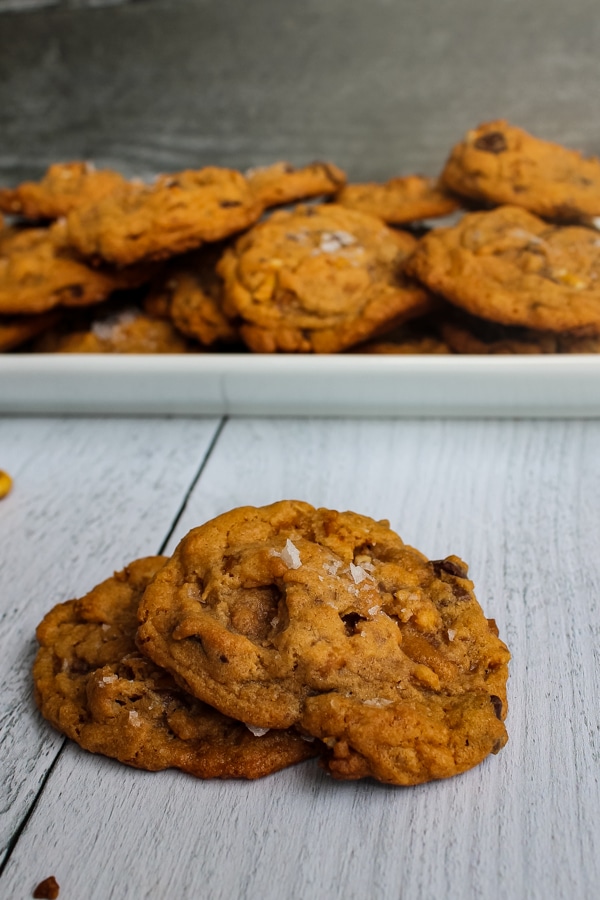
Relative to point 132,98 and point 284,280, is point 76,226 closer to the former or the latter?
point 284,280

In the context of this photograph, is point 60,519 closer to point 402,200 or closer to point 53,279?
point 53,279

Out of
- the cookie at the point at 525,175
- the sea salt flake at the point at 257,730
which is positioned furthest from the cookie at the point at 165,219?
the sea salt flake at the point at 257,730

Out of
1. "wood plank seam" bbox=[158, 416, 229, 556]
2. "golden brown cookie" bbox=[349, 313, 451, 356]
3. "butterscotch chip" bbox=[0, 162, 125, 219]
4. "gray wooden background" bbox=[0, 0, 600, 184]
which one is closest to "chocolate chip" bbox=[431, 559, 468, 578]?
"wood plank seam" bbox=[158, 416, 229, 556]

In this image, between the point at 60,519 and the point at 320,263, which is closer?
the point at 60,519

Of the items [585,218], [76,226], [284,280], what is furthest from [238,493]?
[585,218]

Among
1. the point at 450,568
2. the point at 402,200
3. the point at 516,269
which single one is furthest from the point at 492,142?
the point at 450,568

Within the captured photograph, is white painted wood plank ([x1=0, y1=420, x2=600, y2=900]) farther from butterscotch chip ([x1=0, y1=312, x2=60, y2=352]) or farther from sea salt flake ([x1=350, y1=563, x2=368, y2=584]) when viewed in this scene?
butterscotch chip ([x1=0, y1=312, x2=60, y2=352])
